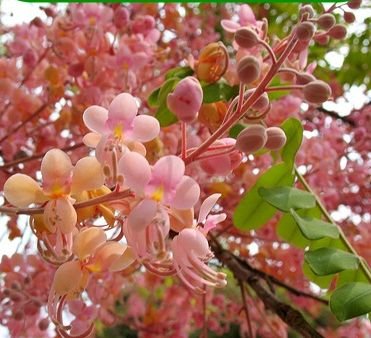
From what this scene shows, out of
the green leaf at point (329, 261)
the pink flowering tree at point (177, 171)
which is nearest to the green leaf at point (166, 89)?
the pink flowering tree at point (177, 171)

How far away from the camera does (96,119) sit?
51 cm

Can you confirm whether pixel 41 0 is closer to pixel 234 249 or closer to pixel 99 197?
pixel 99 197

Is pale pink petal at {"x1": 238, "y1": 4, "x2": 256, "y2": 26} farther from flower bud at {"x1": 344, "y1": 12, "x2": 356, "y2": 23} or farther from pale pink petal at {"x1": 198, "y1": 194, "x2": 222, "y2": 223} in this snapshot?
pale pink petal at {"x1": 198, "y1": 194, "x2": 222, "y2": 223}

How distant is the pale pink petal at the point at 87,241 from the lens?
19.6 inches

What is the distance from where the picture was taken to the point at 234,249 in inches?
53.6

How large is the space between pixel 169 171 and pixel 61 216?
78 millimetres

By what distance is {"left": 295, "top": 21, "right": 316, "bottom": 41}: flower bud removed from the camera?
1.62ft

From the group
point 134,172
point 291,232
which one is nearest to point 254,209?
point 291,232

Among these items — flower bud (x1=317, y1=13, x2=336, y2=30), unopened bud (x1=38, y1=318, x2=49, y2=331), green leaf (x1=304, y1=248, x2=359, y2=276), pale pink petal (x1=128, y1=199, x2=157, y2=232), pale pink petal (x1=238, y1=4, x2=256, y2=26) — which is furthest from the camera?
unopened bud (x1=38, y1=318, x2=49, y2=331)

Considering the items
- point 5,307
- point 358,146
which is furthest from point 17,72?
point 358,146

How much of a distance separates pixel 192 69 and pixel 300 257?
0.58 meters

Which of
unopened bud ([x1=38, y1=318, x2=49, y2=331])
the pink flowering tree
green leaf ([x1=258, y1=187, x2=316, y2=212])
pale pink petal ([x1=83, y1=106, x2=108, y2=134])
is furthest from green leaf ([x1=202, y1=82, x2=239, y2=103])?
unopened bud ([x1=38, y1=318, x2=49, y2=331])

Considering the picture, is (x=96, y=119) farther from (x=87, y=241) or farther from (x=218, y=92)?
(x=218, y=92)

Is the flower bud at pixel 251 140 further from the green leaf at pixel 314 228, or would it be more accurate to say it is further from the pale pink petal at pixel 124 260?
the green leaf at pixel 314 228
